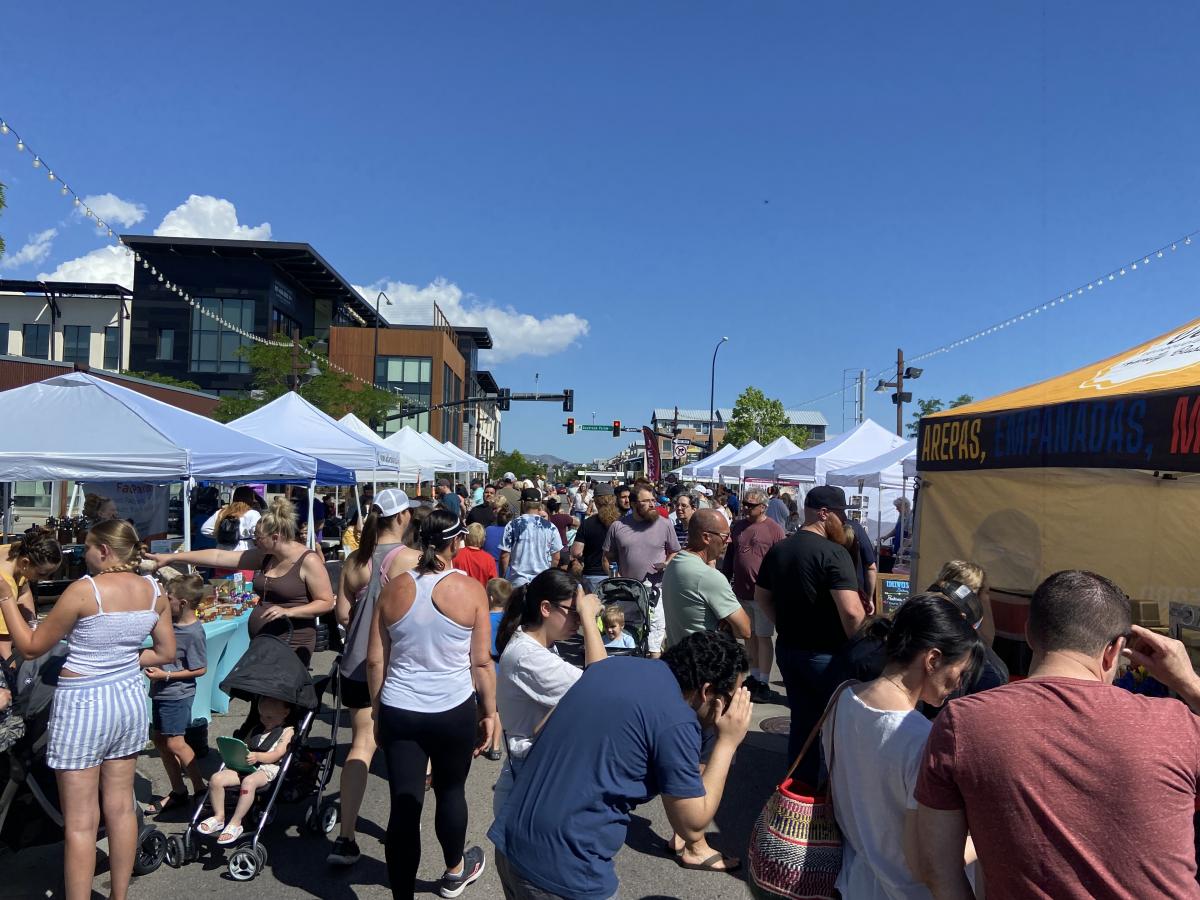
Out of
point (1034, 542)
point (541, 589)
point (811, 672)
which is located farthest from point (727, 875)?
point (1034, 542)

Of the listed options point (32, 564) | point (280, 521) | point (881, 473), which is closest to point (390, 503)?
point (280, 521)

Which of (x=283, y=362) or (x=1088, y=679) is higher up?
(x=283, y=362)

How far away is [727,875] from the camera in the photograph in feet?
13.9

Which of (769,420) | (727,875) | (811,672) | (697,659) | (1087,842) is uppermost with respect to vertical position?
(769,420)

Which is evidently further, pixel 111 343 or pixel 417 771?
pixel 111 343

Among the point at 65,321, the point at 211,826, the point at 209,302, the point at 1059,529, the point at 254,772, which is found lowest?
the point at 211,826

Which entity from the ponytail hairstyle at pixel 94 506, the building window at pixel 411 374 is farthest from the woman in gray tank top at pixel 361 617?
the building window at pixel 411 374

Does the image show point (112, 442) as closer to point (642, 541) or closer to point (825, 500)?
point (642, 541)

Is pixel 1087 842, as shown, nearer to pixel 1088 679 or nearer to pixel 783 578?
pixel 1088 679

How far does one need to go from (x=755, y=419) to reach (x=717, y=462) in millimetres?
26108

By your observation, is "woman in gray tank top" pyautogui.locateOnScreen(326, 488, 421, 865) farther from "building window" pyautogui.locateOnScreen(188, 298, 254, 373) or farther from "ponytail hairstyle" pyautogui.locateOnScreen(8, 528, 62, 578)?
"building window" pyautogui.locateOnScreen(188, 298, 254, 373)

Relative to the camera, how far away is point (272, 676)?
4484 mm

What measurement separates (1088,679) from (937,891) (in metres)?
0.61

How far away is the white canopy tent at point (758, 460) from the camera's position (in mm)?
23406
